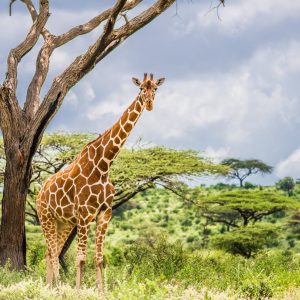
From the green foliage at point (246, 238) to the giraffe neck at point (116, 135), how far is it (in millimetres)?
15192

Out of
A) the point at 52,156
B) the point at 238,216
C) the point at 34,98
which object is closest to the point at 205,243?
the point at 238,216

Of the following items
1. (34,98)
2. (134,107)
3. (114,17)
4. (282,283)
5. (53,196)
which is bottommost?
(282,283)

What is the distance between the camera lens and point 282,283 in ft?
39.2

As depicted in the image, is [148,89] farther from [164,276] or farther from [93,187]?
[164,276]

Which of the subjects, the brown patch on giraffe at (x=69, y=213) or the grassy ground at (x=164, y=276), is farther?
the brown patch on giraffe at (x=69, y=213)

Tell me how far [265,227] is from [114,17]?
14398mm

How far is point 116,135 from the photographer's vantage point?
8.26 meters

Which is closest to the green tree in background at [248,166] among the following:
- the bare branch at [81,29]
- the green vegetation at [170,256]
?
the green vegetation at [170,256]

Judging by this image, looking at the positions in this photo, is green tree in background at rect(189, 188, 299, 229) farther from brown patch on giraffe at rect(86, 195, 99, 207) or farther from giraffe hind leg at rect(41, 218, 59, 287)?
brown patch on giraffe at rect(86, 195, 99, 207)

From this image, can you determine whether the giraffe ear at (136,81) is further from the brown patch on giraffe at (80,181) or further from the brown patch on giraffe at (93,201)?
the brown patch on giraffe at (93,201)

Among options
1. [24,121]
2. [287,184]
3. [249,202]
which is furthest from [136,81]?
[287,184]

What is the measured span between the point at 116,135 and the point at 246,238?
1569 centimetres

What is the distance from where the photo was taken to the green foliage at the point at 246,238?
75.6ft

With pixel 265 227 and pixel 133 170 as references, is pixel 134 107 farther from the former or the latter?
pixel 265 227
